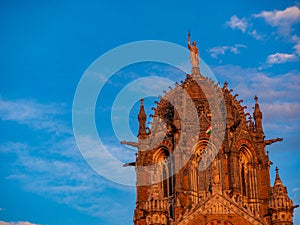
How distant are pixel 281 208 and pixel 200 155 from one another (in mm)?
9889

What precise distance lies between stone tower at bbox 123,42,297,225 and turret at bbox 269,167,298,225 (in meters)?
0.08

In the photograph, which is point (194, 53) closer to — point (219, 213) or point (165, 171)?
point (165, 171)

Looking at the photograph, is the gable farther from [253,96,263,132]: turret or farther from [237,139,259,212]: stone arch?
[253,96,263,132]: turret

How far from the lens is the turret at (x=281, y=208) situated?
222 ft

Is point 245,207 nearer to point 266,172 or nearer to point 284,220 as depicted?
point 284,220

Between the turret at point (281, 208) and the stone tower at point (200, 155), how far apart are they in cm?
8

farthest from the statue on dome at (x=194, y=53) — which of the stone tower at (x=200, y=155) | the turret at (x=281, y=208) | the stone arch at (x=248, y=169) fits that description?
the turret at (x=281, y=208)

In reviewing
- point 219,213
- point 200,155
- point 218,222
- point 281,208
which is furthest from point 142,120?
point 281,208

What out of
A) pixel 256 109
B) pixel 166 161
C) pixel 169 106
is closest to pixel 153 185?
pixel 166 161

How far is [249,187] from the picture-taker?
246ft

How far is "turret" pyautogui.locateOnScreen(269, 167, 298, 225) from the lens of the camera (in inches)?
2670

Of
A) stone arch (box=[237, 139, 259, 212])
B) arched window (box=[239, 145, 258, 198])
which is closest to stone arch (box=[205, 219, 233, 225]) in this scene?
stone arch (box=[237, 139, 259, 212])

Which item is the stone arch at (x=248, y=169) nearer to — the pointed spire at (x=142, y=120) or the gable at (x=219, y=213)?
the gable at (x=219, y=213)

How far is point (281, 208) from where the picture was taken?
68125 millimetres
